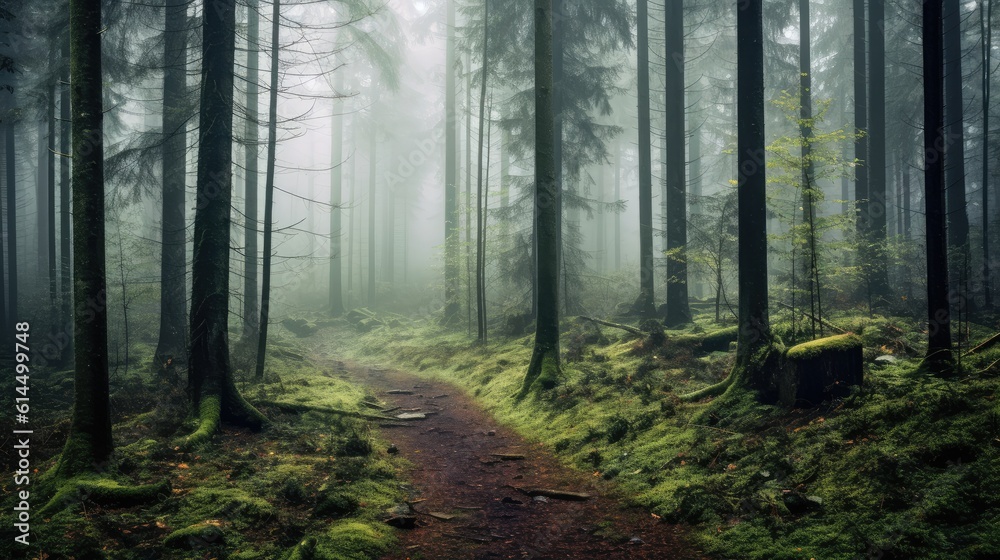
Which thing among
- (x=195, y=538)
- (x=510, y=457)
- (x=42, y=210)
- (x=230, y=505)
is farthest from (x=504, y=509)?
(x=42, y=210)

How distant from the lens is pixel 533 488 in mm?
6605

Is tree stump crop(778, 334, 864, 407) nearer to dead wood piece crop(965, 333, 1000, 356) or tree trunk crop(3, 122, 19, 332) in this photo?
dead wood piece crop(965, 333, 1000, 356)

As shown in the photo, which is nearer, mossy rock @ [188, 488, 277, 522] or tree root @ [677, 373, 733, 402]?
mossy rock @ [188, 488, 277, 522]

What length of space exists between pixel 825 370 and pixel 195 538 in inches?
280

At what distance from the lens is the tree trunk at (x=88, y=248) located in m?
5.91

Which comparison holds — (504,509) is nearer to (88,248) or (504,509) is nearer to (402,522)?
(402,522)

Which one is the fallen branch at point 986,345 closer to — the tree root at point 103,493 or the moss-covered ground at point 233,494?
the moss-covered ground at point 233,494

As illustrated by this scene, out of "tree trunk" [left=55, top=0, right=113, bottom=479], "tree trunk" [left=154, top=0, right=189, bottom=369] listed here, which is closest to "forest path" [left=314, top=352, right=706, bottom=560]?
"tree trunk" [left=55, top=0, right=113, bottom=479]

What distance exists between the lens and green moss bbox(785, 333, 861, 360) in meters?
6.68

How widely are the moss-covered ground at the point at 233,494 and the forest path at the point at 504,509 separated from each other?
450 mm

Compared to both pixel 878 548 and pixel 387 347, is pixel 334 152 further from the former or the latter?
pixel 878 548

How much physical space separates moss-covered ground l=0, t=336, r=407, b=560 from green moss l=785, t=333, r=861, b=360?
528 centimetres

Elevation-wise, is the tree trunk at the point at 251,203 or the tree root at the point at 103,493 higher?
the tree trunk at the point at 251,203

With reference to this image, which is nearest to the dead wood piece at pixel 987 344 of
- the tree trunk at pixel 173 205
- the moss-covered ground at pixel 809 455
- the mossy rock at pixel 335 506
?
the moss-covered ground at pixel 809 455
